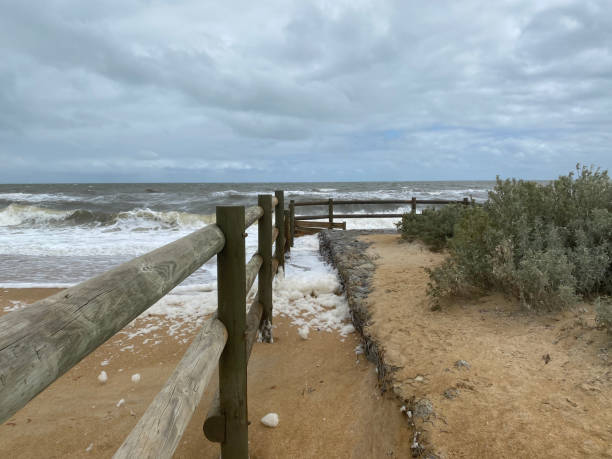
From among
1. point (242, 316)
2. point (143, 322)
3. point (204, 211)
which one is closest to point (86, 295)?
point (242, 316)

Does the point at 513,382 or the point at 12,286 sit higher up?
the point at 513,382

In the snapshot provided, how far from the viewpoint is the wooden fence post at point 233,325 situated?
6.69ft

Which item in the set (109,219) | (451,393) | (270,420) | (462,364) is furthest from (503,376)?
(109,219)

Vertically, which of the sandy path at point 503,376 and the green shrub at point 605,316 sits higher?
the green shrub at point 605,316

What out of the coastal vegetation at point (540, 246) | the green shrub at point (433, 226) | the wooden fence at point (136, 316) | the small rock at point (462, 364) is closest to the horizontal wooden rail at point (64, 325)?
the wooden fence at point (136, 316)

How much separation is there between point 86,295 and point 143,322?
446 cm

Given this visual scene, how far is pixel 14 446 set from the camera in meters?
2.62

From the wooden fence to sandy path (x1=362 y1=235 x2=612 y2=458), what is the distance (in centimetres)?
116

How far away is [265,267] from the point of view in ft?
13.2

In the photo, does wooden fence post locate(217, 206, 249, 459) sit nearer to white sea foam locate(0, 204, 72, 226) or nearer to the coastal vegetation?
the coastal vegetation

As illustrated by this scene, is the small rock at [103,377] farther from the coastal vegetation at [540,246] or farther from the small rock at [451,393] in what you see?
the coastal vegetation at [540,246]

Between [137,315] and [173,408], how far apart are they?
1.52 ft

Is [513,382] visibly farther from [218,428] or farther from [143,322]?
[143,322]

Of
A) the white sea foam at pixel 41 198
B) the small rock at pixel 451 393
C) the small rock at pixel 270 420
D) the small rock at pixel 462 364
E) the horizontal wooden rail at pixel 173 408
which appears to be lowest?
the small rock at pixel 270 420
